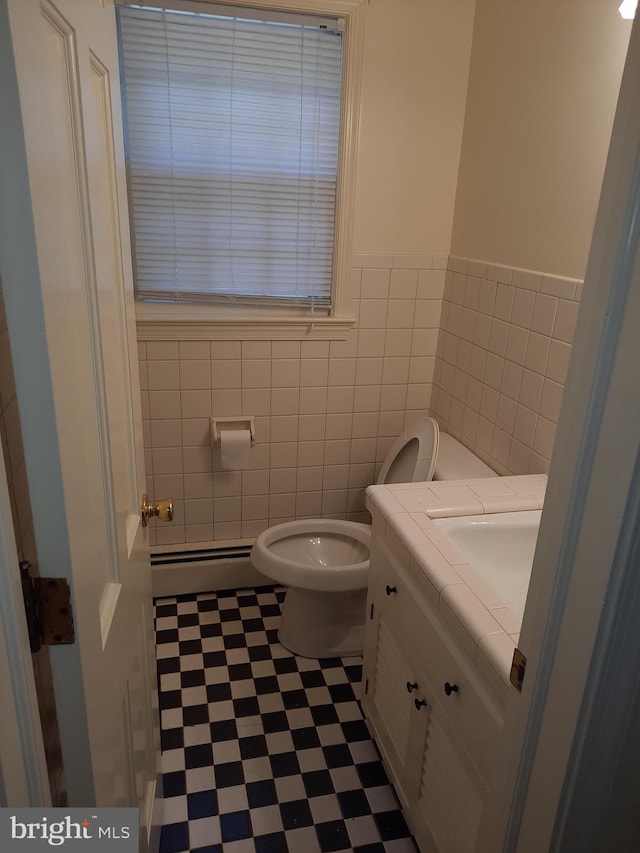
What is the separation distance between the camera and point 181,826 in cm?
155

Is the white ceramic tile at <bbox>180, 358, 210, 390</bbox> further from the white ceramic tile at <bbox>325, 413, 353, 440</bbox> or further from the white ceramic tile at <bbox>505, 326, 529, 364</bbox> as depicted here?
the white ceramic tile at <bbox>505, 326, 529, 364</bbox>

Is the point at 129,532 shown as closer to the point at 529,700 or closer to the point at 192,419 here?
the point at 529,700

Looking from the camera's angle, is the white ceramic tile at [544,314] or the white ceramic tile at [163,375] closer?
the white ceramic tile at [544,314]

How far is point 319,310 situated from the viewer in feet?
7.52

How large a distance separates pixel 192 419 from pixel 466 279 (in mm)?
1126

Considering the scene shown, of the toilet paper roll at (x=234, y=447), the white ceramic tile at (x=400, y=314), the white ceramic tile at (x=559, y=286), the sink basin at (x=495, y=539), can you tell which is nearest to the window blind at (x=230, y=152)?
the white ceramic tile at (x=400, y=314)

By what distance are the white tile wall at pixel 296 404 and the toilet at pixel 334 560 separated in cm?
25

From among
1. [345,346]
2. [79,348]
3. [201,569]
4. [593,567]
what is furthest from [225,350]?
[593,567]

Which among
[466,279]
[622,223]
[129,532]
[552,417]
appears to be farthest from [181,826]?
[466,279]

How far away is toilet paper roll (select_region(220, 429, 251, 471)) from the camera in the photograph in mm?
2266

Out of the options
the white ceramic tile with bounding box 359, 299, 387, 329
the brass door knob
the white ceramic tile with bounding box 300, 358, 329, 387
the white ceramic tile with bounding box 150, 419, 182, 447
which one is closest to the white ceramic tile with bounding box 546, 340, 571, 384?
the white ceramic tile with bounding box 359, 299, 387, 329

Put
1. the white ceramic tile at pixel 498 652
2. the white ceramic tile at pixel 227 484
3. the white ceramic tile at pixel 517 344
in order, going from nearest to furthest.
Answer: the white ceramic tile at pixel 498 652 < the white ceramic tile at pixel 517 344 < the white ceramic tile at pixel 227 484

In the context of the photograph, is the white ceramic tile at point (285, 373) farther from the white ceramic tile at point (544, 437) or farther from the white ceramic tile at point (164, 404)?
the white ceramic tile at point (544, 437)

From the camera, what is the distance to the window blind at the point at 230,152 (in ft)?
6.35
